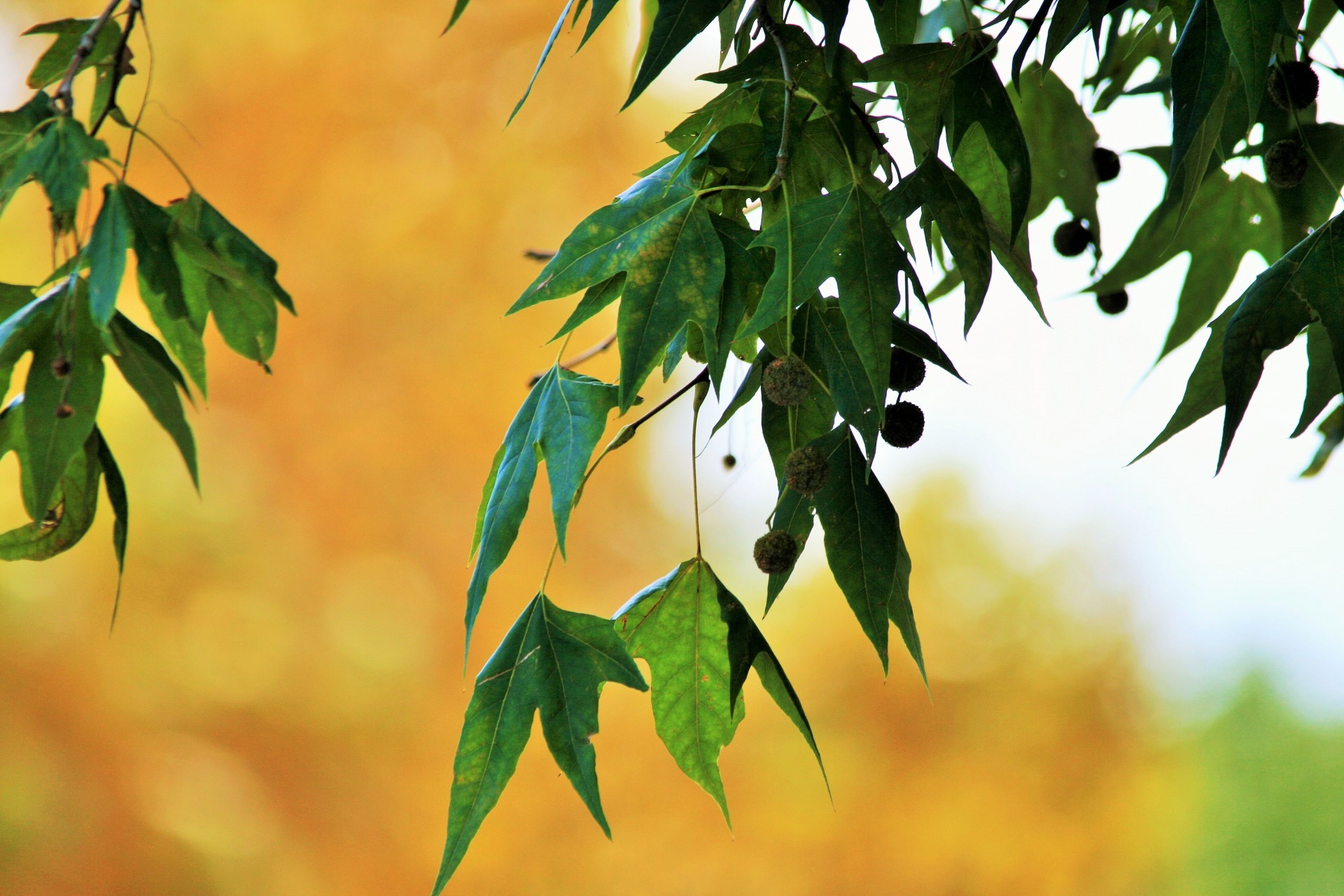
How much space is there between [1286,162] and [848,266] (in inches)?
12.6

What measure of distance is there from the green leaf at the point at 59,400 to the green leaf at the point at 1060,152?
579 millimetres

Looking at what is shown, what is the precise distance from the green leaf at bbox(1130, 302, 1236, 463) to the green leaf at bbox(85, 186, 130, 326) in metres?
0.50

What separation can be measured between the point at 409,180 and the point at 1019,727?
6.69 ft

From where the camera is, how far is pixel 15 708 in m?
2.39

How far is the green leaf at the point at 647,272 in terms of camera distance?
1.33ft

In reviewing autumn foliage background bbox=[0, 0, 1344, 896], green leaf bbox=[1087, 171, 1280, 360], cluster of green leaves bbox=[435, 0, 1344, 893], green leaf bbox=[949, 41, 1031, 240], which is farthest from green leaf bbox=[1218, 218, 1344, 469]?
autumn foliage background bbox=[0, 0, 1344, 896]

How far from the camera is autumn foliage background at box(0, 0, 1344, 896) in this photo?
246 centimetres

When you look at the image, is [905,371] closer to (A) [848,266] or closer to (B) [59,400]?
(A) [848,266]

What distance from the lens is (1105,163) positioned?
2.39 feet

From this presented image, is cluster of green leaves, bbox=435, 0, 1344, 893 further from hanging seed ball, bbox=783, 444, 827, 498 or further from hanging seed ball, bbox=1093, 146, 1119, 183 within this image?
hanging seed ball, bbox=1093, 146, 1119, 183

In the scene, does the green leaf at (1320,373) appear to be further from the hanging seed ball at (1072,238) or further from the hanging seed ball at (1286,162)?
the hanging seed ball at (1072,238)

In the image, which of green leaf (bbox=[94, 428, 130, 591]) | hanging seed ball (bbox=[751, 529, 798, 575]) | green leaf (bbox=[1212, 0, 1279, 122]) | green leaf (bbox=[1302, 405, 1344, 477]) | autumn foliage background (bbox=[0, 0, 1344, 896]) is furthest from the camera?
autumn foliage background (bbox=[0, 0, 1344, 896])

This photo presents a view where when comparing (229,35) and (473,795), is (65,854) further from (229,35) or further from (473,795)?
(473,795)

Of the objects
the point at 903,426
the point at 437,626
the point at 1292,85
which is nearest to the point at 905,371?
the point at 903,426
